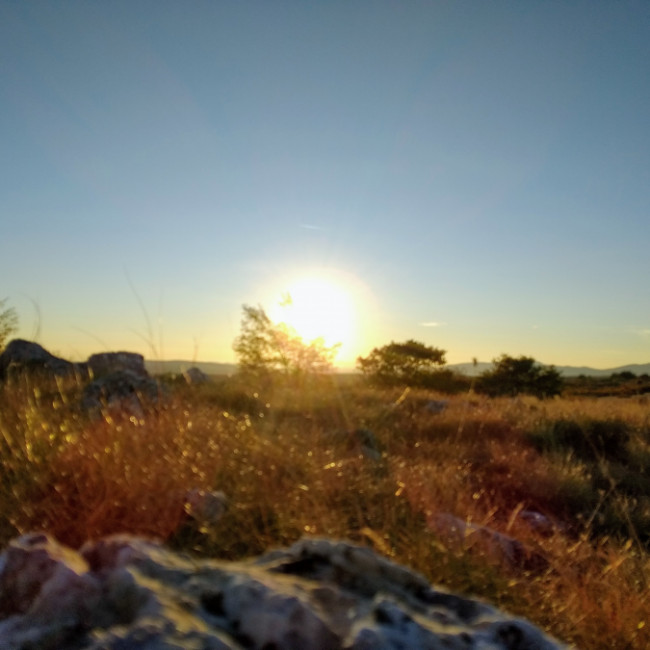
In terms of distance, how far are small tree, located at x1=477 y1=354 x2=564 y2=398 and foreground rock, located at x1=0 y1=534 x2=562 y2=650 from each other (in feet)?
92.2

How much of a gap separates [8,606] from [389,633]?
3.11 feet

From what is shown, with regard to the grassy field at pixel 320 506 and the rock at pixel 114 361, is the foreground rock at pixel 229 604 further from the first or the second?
the rock at pixel 114 361

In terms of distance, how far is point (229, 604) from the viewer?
Result: 1.46 metres

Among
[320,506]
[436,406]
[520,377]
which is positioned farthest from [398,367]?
[320,506]

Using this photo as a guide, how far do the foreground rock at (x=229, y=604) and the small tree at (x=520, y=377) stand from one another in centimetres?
2809

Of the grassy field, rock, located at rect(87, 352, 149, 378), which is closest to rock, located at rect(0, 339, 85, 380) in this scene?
rock, located at rect(87, 352, 149, 378)

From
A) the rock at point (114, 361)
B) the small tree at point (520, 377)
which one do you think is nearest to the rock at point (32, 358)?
the rock at point (114, 361)

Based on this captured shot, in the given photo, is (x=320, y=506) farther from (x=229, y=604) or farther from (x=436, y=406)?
(x=436, y=406)

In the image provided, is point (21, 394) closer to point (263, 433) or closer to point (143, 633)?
point (263, 433)

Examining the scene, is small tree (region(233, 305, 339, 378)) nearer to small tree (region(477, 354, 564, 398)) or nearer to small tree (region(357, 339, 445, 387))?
small tree (region(357, 339, 445, 387))

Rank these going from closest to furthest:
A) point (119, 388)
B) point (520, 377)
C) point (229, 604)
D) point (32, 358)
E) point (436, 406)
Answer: point (229, 604) < point (119, 388) < point (436, 406) < point (32, 358) < point (520, 377)

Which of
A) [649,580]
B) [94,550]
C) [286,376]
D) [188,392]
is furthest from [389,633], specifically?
Answer: [286,376]

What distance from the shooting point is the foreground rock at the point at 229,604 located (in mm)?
1321

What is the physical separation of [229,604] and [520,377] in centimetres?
2952
